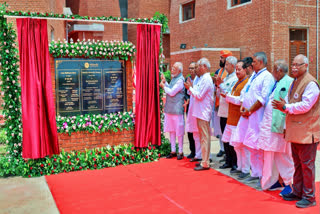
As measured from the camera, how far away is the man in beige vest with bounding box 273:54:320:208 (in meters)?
4.18

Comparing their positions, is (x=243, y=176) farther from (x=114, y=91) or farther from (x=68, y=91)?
(x=68, y=91)

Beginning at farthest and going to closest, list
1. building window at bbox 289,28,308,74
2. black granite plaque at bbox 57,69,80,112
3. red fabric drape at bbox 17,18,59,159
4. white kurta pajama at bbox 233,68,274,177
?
building window at bbox 289,28,308,74 → black granite plaque at bbox 57,69,80,112 → red fabric drape at bbox 17,18,59,159 → white kurta pajama at bbox 233,68,274,177

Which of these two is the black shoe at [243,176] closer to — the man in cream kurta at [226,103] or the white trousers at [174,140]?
the man in cream kurta at [226,103]

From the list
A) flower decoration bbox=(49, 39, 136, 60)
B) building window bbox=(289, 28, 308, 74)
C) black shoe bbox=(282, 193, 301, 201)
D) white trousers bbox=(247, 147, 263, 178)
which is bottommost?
black shoe bbox=(282, 193, 301, 201)

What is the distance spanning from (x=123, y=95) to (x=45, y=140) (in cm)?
197

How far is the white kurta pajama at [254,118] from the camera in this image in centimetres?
507

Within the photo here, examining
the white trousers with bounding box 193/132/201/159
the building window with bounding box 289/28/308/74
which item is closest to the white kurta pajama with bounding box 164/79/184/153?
the white trousers with bounding box 193/132/201/159

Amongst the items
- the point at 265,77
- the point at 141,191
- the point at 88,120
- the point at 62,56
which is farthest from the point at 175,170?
the point at 62,56

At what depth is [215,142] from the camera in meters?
8.80

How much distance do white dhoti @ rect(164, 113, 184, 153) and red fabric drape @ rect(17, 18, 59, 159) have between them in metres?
2.44

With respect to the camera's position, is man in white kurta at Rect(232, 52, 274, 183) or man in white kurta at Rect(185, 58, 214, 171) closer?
man in white kurta at Rect(232, 52, 274, 183)

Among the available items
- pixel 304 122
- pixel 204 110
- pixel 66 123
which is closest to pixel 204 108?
pixel 204 110

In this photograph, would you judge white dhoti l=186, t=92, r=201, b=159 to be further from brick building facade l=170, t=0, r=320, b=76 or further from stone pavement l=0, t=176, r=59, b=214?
brick building facade l=170, t=0, r=320, b=76

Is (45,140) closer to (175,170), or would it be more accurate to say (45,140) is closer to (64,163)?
(64,163)
